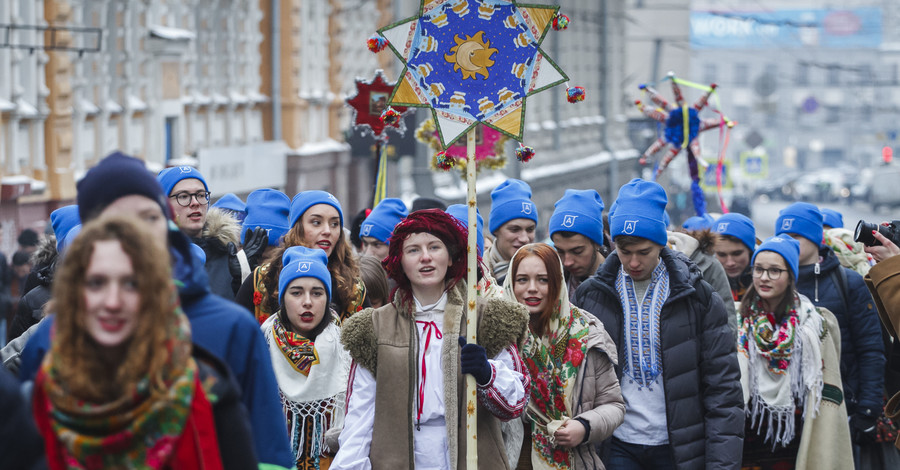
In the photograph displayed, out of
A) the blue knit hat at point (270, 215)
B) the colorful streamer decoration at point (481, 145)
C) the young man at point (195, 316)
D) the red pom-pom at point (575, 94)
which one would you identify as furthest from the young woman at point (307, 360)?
the colorful streamer decoration at point (481, 145)

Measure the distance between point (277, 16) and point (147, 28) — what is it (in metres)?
4.94

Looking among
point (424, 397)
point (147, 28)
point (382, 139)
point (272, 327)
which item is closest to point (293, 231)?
point (272, 327)

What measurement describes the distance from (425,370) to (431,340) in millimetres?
113

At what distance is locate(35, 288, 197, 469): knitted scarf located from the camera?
10.0ft

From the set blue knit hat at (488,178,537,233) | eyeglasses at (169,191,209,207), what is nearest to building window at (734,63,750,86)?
Answer: blue knit hat at (488,178,537,233)

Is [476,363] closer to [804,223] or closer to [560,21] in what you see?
[560,21]

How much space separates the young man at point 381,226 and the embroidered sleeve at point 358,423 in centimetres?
281

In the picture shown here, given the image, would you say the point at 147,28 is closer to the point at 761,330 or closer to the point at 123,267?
the point at 761,330

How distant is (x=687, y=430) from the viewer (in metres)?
5.86

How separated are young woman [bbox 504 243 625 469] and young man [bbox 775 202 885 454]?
8.06 ft

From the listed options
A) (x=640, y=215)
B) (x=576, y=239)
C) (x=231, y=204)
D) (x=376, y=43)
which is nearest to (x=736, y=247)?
(x=576, y=239)

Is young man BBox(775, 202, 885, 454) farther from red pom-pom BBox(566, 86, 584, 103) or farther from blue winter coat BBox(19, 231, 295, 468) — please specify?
blue winter coat BBox(19, 231, 295, 468)

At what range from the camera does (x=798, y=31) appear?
100938 millimetres

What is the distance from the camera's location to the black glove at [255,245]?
741cm
